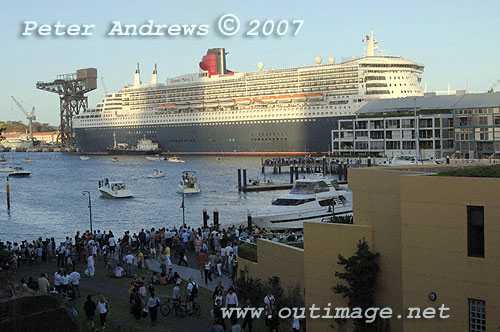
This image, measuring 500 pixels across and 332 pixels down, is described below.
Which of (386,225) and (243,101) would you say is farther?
(243,101)

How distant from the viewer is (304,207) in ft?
75.0

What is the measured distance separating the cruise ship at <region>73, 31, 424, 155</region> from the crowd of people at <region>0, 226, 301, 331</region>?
55043 mm

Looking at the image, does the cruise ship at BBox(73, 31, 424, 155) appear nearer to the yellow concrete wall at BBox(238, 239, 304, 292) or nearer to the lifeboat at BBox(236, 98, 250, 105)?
the lifeboat at BBox(236, 98, 250, 105)

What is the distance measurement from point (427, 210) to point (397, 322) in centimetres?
177

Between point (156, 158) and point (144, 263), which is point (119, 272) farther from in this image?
point (156, 158)

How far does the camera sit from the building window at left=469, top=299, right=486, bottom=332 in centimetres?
803

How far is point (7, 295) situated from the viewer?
8.99 metres

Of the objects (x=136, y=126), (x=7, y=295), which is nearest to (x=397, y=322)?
(x=7, y=295)

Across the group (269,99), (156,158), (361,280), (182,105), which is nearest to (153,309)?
(361,280)

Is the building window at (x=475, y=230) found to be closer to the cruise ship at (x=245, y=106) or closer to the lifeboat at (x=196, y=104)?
the cruise ship at (x=245, y=106)

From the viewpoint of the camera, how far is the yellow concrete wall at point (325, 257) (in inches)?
385

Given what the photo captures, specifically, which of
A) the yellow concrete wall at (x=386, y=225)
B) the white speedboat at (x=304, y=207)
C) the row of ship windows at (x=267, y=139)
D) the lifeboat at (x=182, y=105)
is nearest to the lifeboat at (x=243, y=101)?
the row of ship windows at (x=267, y=139)

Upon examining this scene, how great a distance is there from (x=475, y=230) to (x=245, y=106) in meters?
78.2

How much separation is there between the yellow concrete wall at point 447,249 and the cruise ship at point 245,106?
63554 mm
